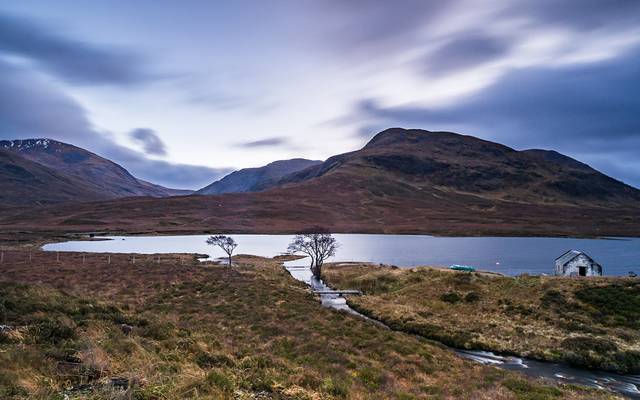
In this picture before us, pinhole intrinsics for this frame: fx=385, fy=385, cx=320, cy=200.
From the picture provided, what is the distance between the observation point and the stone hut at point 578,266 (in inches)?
2226

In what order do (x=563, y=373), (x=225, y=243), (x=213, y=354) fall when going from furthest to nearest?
(x=225, y=243) → (x=563, y=373) → (x=213, y=354)

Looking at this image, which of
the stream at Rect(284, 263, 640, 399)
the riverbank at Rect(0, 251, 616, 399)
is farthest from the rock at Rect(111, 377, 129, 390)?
the stream at Rect(284, 263, 640, 399)

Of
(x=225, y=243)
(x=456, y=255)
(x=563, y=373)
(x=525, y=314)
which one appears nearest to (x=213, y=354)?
(x=563, y=373)

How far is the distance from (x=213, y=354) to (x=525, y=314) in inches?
1341

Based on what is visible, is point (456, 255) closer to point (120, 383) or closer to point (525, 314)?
point (525, 314)

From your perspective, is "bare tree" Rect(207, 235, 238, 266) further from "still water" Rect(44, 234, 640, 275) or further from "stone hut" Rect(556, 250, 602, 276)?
"stone hut" Rect(556, 250, 602, 276)

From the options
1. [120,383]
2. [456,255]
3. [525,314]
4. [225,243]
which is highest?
[120,383]

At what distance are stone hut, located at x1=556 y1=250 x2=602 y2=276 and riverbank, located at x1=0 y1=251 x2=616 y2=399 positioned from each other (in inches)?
1677

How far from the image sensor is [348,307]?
4572 centimetres

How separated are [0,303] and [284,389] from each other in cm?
1292

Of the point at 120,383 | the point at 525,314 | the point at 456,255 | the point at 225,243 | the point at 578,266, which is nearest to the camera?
the point at 120,383

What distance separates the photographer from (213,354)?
48.5 feet

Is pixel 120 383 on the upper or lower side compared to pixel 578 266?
upper

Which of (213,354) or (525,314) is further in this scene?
(525,314)
